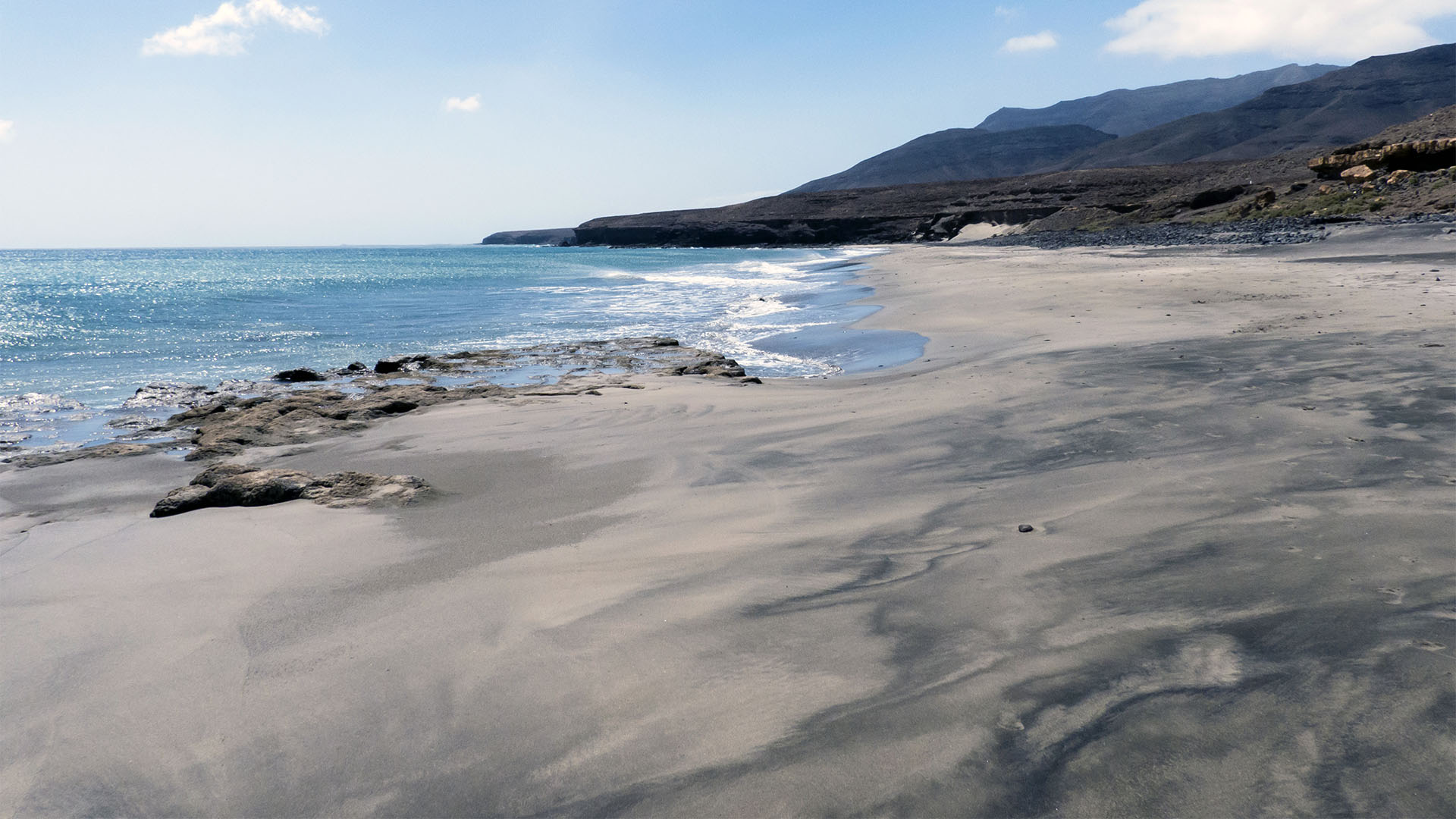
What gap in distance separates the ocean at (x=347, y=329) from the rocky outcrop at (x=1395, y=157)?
50.6 ft

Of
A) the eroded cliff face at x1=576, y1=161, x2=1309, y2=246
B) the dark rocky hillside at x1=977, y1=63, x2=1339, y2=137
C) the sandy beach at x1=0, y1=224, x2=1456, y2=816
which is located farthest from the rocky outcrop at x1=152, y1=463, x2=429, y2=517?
the dark rocky hillside at x1=977, y1=63, x2=1339, y2=137

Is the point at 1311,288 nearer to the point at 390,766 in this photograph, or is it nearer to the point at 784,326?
the point at 784,326

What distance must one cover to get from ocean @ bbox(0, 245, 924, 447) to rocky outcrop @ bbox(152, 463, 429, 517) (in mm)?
3770

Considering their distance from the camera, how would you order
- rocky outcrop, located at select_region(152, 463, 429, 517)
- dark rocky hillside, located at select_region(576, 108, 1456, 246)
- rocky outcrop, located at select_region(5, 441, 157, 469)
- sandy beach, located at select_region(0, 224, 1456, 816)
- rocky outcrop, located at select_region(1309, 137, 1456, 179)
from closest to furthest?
1. sandy beach, located at select_region(0, 224, 1456, 816)
2. rocky outcrop, located at select_region(152, 463, 429, 517)
3. rocky outcrop, located at select_region(5, 441, 157, 469)
4. rocky outcrop, located at select_region(1309, 137, 1456, 179)
5. dark rocky hillside, located at select_region(576, 108, 1456, 246)

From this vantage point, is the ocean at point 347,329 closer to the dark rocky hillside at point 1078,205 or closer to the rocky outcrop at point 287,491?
the rocky outcrop at point 287,491

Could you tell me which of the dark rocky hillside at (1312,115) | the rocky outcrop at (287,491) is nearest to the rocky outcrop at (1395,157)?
the rocky outcrop at (287,491)

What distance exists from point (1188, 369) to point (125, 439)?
8.79 meters

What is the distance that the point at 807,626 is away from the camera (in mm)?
2281

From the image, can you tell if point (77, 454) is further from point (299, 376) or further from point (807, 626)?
point (807, 626)

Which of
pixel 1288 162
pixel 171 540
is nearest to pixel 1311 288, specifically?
pixel 171 540

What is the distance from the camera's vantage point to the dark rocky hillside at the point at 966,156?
138250mm

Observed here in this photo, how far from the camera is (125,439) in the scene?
6.57 metres

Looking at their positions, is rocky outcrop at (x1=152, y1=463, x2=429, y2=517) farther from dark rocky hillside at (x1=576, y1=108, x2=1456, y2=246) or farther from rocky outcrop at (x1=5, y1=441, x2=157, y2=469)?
dark rocky hillside at (x1=576, y1=108, x2=1456, y2=246)

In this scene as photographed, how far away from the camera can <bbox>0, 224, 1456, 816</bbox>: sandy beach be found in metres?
1.64
